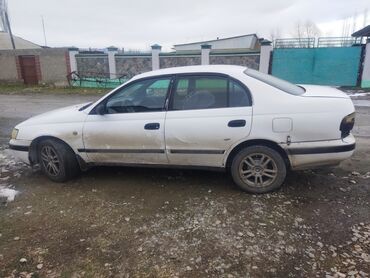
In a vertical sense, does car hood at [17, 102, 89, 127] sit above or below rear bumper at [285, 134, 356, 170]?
above

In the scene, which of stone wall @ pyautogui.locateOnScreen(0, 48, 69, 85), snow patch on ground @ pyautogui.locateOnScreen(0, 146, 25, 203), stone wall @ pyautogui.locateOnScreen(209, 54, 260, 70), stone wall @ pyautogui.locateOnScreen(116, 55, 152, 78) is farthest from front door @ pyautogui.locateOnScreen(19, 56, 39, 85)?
snow patch on ground @ pyautogui.locateOnScreen(0, 146, 25, 203)

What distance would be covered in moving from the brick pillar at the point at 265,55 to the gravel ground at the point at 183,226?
12.0 metres

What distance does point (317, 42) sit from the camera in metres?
16.6

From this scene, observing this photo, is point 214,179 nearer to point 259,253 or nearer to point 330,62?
point 259,253

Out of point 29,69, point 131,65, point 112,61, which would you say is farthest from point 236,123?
point 29,69

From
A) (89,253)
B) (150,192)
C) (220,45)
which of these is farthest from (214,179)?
(220,45)

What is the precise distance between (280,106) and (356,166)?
6.56 feet

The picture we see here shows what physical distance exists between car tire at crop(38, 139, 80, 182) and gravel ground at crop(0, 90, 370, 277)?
140mm

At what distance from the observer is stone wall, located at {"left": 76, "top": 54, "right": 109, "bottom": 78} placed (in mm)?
Answer: 18559

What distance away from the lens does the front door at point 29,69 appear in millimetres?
20359

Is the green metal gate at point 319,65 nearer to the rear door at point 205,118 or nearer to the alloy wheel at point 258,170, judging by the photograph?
the rear door at point 205,118

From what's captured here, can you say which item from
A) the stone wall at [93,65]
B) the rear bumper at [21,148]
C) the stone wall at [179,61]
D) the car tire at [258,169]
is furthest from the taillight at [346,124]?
the stone wall at [93,65]

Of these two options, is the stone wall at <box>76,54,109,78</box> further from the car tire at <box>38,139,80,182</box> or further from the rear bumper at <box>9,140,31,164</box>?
the car tire at <box>38,139,80,182</box>

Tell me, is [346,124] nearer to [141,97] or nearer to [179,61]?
[141,97]
